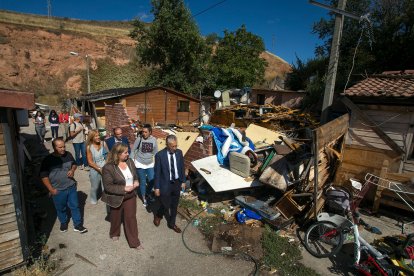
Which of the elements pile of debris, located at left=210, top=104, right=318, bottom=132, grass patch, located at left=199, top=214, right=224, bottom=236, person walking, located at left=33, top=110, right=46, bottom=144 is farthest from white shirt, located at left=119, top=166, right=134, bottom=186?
person walking, located at left=33, top=110, right=46, bottom=144

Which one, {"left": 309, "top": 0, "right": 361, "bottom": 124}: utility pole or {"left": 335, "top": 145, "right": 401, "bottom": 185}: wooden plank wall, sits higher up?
{"left": 309, "top": 0, "right": 361, "bottom": 124}: utility pole

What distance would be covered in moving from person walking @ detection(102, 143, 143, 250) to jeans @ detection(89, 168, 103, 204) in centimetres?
176

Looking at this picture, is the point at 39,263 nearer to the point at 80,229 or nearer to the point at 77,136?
the point at 80,229

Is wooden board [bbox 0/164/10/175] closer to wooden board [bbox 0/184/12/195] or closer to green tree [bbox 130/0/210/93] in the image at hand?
wooden board [bbox 0/184/12/195]

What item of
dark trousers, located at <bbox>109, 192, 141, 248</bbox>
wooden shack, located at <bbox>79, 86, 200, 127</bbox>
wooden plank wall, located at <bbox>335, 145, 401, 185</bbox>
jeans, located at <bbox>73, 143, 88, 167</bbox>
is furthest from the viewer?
wooden shack, located at <bbox>79, 86, 200, 127</bbox>

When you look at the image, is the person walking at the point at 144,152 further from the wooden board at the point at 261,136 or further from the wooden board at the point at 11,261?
the wooden board at the point at 261,136

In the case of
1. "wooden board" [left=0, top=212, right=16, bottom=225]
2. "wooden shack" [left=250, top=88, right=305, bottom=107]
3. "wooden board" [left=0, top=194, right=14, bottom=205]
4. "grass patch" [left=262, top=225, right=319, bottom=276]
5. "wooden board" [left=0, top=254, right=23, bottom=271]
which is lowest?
"grass patch" [left=262, top=225, right=319, bottom=276]

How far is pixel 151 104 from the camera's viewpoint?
17969mm

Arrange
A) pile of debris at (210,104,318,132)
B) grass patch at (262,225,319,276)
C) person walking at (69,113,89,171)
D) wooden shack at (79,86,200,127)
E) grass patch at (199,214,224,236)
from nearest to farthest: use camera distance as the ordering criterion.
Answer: grass patch at (262,225,319,276), grass patch at (199,214,224,236), person walking at (69,113,89,171), pile of debris at (210,104,318,132), wooden shack at (79,86,200,127)

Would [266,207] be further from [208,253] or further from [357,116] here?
[357,116]

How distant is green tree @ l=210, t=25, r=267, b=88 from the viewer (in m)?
30.1

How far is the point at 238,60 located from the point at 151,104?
55.8 ft

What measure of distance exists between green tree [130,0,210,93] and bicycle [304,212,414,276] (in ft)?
74.8

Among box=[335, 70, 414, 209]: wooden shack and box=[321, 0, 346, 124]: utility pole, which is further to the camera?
box=[321, 0, 346, 124]: utility pole
